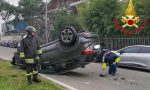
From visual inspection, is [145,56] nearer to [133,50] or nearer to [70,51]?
[133,50]

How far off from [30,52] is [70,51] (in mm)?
2854

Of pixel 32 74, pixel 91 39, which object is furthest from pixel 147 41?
pixel 32 74

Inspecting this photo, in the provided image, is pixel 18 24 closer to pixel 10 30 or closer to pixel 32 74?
pixel 10 30

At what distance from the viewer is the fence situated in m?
26.1

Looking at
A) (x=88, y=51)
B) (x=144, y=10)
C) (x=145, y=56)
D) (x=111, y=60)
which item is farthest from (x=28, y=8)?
(x=88, y=51)

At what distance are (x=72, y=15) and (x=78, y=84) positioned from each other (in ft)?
112

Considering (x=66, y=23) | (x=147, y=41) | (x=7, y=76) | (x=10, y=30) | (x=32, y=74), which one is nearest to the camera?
(x=32, y=74)

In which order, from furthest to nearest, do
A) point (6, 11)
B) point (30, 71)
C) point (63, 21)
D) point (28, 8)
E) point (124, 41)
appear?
point (6, 11)
point (28, 8)
point (63, 21)
point (124, 41)
point (30, 71)

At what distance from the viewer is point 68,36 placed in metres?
14.1

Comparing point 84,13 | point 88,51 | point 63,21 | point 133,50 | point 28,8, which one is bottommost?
point 133,50

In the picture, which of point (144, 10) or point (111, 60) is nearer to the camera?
point (111, 60)

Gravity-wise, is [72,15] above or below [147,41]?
above

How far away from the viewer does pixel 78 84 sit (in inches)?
487

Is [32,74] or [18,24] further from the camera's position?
A: [18,24]
